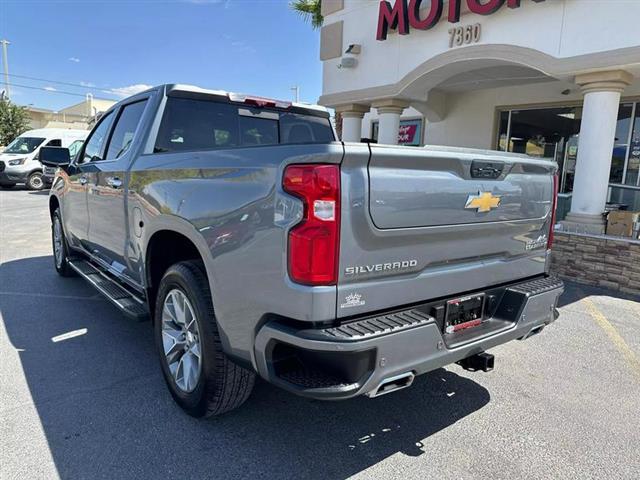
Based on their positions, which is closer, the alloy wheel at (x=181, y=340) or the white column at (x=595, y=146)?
the alloy wheel at (x=181, y=340)

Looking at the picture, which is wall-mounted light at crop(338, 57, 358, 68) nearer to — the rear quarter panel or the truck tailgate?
the truck tailgate

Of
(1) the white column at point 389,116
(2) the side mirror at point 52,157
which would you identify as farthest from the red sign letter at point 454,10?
(2) the side mirror at point 52,157

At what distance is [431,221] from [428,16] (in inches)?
324

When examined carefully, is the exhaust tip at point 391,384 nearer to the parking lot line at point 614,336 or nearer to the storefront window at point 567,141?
the parking lot line at point 614,336

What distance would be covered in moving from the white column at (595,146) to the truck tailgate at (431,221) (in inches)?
201

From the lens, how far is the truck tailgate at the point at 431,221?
221 centimetres

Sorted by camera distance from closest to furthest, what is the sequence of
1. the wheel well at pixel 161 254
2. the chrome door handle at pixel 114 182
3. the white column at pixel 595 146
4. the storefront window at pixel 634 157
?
the wheel well at pixel 161 254 → the chrome door handle at pixel 114 182 → the white column at pixel 595 146 → the storefront window at pixel 634 157

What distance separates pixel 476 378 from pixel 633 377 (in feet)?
4.48

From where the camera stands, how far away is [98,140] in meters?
5.04

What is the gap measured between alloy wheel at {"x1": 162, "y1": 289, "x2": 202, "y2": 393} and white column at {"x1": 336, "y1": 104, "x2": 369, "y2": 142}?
960 centimetres

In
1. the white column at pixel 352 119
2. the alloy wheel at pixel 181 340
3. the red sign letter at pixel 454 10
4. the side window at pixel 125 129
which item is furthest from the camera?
the white column at pixel 352 119

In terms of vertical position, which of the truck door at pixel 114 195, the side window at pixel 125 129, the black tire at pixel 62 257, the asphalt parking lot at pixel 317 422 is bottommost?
the asphalt parking lot at pixel 317 422

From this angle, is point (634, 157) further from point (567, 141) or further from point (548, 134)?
point (548, 134)

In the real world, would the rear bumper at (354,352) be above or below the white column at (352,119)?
below
